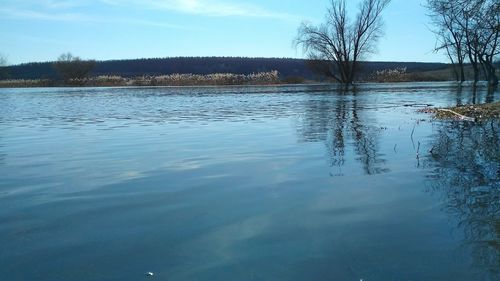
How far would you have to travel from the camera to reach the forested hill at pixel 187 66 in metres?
156

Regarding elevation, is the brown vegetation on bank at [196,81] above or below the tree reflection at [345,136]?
above

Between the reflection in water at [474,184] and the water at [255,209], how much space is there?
0.07ft

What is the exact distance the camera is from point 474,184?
664 centimetres

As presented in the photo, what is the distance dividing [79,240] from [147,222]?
794 mm

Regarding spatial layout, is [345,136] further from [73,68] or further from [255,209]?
[73,68]

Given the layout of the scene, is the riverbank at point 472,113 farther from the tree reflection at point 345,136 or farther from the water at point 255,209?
the water at point 255,209

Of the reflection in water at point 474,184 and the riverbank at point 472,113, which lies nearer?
the reflection in water at point 474,184

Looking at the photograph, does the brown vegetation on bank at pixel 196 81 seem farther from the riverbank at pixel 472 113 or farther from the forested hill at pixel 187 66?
the forested hill at pixel 187 66

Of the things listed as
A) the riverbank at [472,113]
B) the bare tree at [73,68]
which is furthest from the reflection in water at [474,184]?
the bare tree at [73,68]

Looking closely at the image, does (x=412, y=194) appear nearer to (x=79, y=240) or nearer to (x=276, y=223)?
(x=276, y=223)

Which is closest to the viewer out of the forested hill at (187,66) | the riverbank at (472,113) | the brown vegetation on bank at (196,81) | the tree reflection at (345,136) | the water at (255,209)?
the water at (255,209)

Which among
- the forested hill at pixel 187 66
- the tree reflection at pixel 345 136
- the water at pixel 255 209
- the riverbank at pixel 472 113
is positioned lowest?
the water at pixel 255 209

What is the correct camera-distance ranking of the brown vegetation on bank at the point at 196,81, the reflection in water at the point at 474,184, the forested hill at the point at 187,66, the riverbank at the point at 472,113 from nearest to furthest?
the reflection in water at the point at 474,184
the riverbank at the point at 472,113
the brown vegetation on bank at the point at 196,81
the forested hill at the point at 187,66

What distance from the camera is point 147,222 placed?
5.46m
